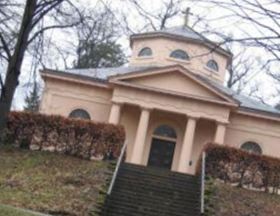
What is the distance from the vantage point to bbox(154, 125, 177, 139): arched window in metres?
37.9

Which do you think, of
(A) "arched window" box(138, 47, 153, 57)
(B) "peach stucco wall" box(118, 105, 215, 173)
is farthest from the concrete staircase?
(A) "arched window" box(138, 47, 153, 57)

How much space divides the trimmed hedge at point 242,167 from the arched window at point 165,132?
9.07 meters

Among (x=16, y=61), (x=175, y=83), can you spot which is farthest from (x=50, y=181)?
(x=175, y=83)

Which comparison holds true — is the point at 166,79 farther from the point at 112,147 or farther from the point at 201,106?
the point at 112,147

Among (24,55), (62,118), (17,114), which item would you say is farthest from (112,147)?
(24,55)

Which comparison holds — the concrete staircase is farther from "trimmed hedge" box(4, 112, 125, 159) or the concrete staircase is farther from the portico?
the portico

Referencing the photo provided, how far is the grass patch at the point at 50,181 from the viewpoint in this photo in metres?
20.6

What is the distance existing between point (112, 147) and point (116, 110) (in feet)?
22.3

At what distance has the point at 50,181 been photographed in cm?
2364

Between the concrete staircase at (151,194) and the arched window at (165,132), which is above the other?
the arched window at (165,132)

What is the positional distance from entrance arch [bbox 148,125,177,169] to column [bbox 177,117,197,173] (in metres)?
1.99

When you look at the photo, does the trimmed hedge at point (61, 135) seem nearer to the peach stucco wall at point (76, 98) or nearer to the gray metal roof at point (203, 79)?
the gray metal roof at point (203, 79)

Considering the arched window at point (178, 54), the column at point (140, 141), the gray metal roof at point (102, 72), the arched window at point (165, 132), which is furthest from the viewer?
the arched window at point (178, 54)

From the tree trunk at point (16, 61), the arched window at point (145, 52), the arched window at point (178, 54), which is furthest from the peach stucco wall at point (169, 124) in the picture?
the tree trunk at point (16, 61)
